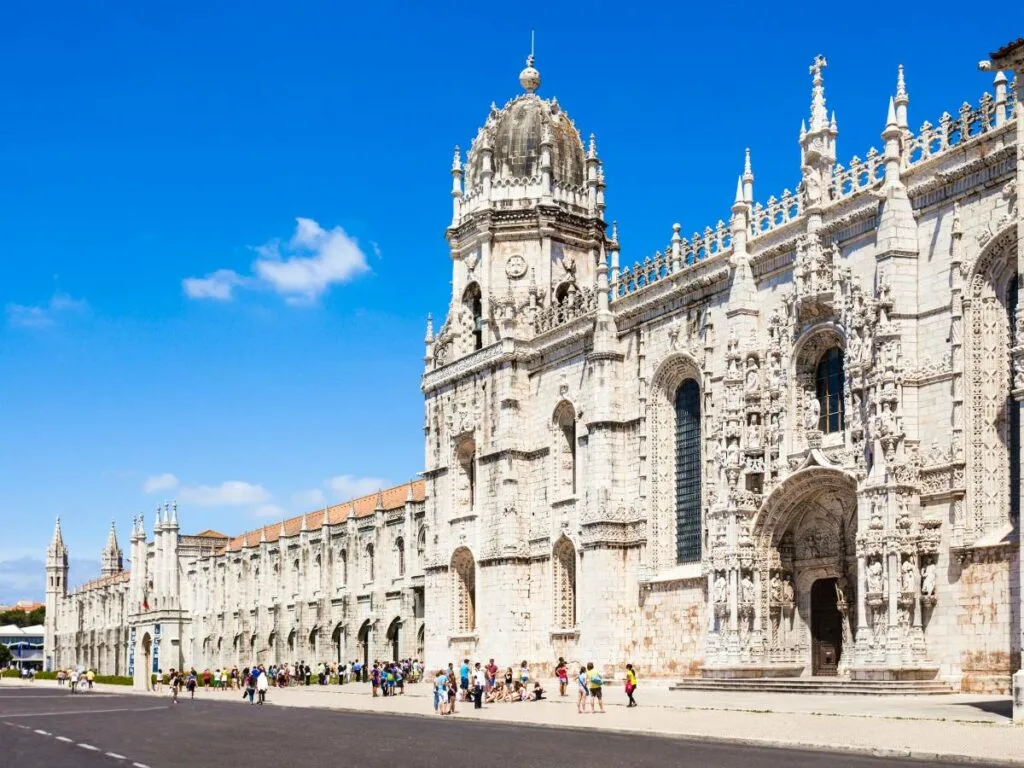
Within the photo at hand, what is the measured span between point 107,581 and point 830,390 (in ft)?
332

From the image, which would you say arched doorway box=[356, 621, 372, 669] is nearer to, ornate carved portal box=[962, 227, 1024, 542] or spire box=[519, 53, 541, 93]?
spire box=[519, 53, 541, 93]

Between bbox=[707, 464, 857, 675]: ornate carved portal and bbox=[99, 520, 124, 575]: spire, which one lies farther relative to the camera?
bbox=[99, 520, 124, 575]: spire

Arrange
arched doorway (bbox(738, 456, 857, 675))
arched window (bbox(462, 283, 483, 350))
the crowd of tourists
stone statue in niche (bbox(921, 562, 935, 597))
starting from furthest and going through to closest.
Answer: arched window (bbox(462, 283, 483, 350))
arched doorway (bbox(738, 456, 857, 675))
the crowd of tourists
stone statue in niche (bbox(921, 562, 935, 597))

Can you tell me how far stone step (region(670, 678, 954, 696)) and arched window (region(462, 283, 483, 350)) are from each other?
58.4ft

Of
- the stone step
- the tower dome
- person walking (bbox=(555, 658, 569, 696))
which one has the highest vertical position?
the tower dome

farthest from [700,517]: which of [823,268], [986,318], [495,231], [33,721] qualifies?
[33,721]

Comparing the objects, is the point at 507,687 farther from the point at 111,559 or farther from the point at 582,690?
the point at 111,559

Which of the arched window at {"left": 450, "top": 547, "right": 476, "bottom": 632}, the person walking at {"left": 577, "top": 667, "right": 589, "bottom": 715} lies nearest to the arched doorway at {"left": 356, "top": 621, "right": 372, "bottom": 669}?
the arched window at {"left": 450, "top": 547, "right": 476, "bottom": 632}

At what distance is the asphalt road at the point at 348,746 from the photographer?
21031 millimetres

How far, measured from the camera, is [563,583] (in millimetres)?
47719

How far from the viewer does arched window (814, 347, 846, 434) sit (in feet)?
120

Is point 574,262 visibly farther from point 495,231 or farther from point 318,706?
point 318,706

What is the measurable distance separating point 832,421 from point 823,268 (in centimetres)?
395

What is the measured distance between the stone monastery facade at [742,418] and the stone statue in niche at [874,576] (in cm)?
6
